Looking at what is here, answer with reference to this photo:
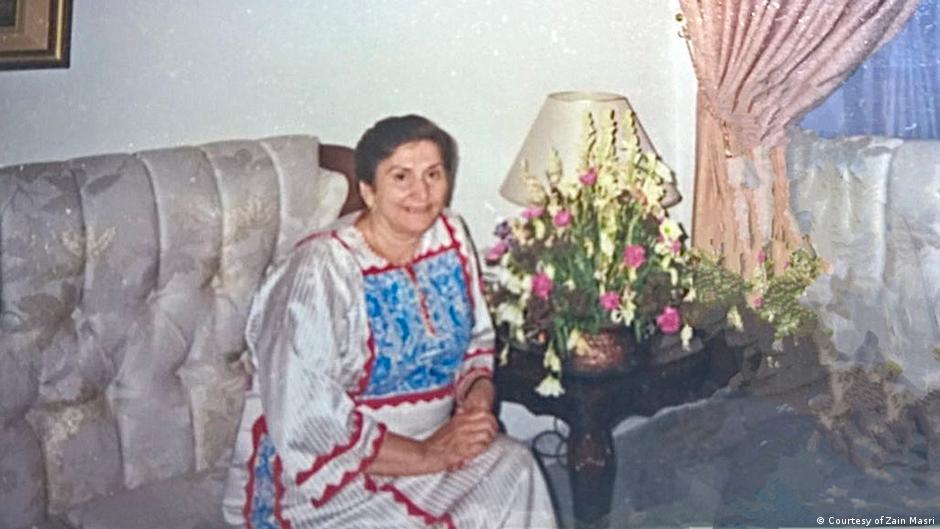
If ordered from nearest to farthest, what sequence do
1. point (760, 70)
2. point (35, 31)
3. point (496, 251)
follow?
point (35, 31) < point (760, 70) < point (496, 251)

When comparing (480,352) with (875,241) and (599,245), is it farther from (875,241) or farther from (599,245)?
(875,241)

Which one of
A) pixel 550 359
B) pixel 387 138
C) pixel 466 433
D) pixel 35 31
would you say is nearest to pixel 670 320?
pixel 550 359

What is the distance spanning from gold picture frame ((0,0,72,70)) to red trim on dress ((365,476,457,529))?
0.45 m

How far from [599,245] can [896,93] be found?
305 mm

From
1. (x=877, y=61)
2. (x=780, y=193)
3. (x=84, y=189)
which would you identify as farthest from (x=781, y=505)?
(x=84, y=189)

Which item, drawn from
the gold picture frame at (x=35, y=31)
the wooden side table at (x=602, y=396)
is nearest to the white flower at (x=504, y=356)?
the wooden side table at (x=602, y=396)

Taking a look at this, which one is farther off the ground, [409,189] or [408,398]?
[409,189]

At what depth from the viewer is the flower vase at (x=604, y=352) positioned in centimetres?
119

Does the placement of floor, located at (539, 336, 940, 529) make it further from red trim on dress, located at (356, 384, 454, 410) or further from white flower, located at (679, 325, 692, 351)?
red trim on dress, located at (356, 384, 454, 410)

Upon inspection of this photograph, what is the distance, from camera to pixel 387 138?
3.44 ft

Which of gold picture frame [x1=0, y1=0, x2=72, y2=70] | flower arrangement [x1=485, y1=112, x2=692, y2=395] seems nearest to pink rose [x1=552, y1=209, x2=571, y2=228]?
flower arrangement [x1=485, y1=112, x2=692, y2=395]

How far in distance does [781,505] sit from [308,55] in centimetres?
61

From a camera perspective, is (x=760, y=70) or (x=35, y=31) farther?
(x=760, y=70)

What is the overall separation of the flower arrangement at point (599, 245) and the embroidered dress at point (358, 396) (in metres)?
0.06
